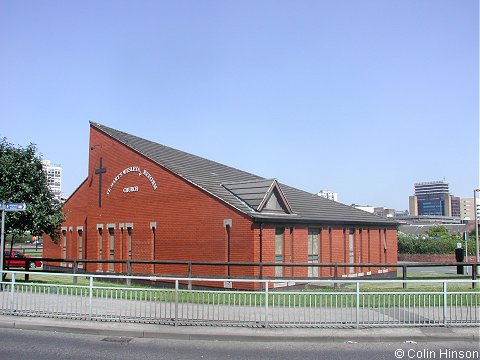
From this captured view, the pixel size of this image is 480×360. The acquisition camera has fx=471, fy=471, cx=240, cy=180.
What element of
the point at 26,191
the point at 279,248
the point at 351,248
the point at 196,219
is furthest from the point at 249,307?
the point at 351,248

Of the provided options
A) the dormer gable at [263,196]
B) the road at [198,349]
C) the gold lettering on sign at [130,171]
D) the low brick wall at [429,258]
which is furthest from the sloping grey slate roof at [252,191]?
the low brick wall at [429,258]

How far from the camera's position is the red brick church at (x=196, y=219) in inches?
863

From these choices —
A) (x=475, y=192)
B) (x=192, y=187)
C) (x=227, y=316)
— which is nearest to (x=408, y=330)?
(x=227, y=316)

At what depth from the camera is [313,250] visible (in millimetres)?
24938

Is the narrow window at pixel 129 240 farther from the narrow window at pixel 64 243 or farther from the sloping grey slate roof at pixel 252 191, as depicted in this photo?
the narrow window at pixel 64 243

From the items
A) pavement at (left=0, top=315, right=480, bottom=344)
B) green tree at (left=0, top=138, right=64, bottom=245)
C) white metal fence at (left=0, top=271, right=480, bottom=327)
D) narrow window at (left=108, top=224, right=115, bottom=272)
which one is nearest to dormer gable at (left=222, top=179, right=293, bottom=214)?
narrow window at (left=108, top=224, right=115, bottom=272)

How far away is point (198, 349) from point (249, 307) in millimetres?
2699

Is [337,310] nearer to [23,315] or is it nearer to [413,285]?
[23,315]

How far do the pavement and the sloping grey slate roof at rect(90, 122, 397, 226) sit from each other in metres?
10.3

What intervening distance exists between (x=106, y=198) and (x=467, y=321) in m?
21.3

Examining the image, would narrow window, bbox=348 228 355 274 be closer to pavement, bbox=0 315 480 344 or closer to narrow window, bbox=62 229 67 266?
pavement, bbox=0 315 480 344

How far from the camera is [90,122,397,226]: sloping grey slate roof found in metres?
22.9

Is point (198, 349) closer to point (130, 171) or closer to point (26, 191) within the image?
point (26, 191)

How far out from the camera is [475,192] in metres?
28.1
